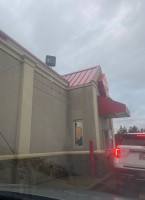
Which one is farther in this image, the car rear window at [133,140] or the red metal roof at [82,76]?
the red metal roof at [82,76]

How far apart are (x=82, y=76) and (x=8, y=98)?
6.19 m

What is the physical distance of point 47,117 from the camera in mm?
8383

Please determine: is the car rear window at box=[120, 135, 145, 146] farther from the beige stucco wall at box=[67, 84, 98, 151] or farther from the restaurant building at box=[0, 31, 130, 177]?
the beige stucco wall at box=[67, 84, 98, 151]

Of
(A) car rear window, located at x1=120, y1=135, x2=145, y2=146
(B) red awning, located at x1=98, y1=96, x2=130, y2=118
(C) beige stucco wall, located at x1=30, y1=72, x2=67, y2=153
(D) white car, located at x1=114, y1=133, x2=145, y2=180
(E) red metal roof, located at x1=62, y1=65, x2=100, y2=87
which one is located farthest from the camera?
(E) red metal roof, located at x1=62, y1=65, x2=100, y2=87

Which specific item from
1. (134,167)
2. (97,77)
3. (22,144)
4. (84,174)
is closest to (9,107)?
(22,144)

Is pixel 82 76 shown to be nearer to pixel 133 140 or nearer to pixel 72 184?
pixel 133 140

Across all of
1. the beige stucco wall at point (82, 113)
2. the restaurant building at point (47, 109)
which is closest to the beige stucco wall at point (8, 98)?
the restaurant building at point (47, 109)

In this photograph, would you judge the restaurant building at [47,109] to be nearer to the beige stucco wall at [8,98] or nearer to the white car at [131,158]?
the beige stucco wall at [8,98]

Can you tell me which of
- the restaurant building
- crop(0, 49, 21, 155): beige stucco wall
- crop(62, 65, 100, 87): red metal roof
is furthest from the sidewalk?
crop(62, 65, 100, 87): red metal roof

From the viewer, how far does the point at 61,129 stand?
31.3 ft

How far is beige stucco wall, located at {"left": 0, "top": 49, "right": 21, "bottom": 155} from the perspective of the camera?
593 centimetres

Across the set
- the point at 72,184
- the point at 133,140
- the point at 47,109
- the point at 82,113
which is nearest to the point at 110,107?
the point at 82,113

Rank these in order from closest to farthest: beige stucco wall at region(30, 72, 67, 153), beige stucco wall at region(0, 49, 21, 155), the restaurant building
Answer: beige stucco wall at region(0, 49, 21, 155)
the restaurant building
beige stucco wall at region(30, 72, 67, 153)

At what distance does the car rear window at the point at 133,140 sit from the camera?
5.71 m
